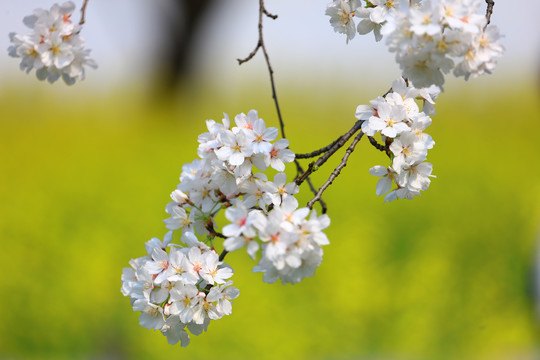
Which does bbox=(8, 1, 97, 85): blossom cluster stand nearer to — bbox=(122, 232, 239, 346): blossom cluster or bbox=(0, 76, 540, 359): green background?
bbox=(122, 232, 239, 346): blossom cluster

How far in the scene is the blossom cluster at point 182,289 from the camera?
3.43 ft

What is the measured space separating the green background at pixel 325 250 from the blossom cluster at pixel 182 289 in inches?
85.2

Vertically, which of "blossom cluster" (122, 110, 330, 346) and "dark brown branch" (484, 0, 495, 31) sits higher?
"dark brown branch" (484, 0, 495, 31)

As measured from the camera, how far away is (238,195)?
1.13m

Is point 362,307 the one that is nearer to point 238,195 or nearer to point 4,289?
point 4,289

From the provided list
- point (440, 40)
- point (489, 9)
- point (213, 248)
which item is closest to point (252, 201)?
point (213, 248)

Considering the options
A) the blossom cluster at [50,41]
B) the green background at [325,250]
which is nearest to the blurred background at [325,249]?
the green background at [325,250]

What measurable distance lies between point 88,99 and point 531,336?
336cm

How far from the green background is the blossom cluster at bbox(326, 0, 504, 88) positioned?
8.07 feet

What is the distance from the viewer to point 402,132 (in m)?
1.08

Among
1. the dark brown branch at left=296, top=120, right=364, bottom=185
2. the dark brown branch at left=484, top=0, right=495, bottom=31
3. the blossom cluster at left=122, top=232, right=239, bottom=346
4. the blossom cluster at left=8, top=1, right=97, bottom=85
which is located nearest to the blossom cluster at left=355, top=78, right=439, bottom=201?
the dark brown branch at left=296, top=120, right=364, bottom=185

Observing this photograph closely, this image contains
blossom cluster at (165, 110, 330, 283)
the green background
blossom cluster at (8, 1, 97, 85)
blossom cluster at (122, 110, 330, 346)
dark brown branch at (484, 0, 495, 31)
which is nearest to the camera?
blossom cluster at (165, 110, 330, 283)

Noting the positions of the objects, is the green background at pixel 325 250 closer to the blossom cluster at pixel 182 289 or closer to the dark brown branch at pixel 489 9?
the blossom cluster at pixel 182 289

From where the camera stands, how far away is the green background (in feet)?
10.9
